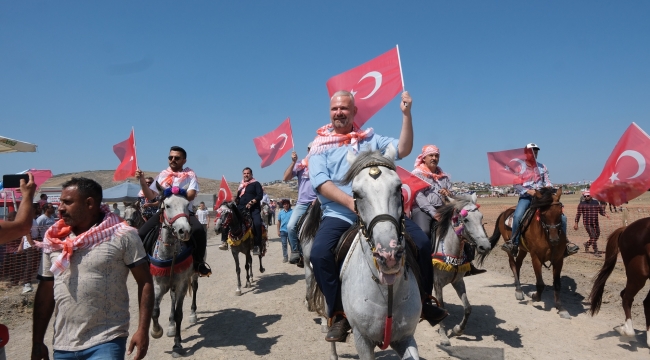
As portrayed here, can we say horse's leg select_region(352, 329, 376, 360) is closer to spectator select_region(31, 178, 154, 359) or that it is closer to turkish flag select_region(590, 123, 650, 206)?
spectator select_region(31, 178, 154, 359)

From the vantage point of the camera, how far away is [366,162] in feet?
9.61

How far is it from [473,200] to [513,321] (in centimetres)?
253

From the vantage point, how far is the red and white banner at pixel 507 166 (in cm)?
899

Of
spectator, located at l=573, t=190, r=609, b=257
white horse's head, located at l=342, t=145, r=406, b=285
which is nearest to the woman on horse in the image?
white horse's head, located at l=342, t=145, r=406, b=285

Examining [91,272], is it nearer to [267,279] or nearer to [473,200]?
[473,200]

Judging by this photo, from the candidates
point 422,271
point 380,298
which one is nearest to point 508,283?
point 422,271

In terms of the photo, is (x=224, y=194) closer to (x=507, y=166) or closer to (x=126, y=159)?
(x=126, y=159)

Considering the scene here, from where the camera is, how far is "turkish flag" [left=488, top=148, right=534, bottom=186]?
8984 millimetres

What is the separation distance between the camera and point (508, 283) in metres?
10.1

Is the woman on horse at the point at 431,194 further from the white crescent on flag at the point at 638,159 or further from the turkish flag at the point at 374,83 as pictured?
the white crescent on flag at the point at 638,159

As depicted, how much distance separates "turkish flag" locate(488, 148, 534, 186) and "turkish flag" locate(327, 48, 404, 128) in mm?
5411

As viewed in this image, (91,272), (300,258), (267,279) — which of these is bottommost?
(267,279)

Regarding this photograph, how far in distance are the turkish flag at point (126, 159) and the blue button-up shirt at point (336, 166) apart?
4341 millimetres

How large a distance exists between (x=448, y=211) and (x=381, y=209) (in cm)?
414
